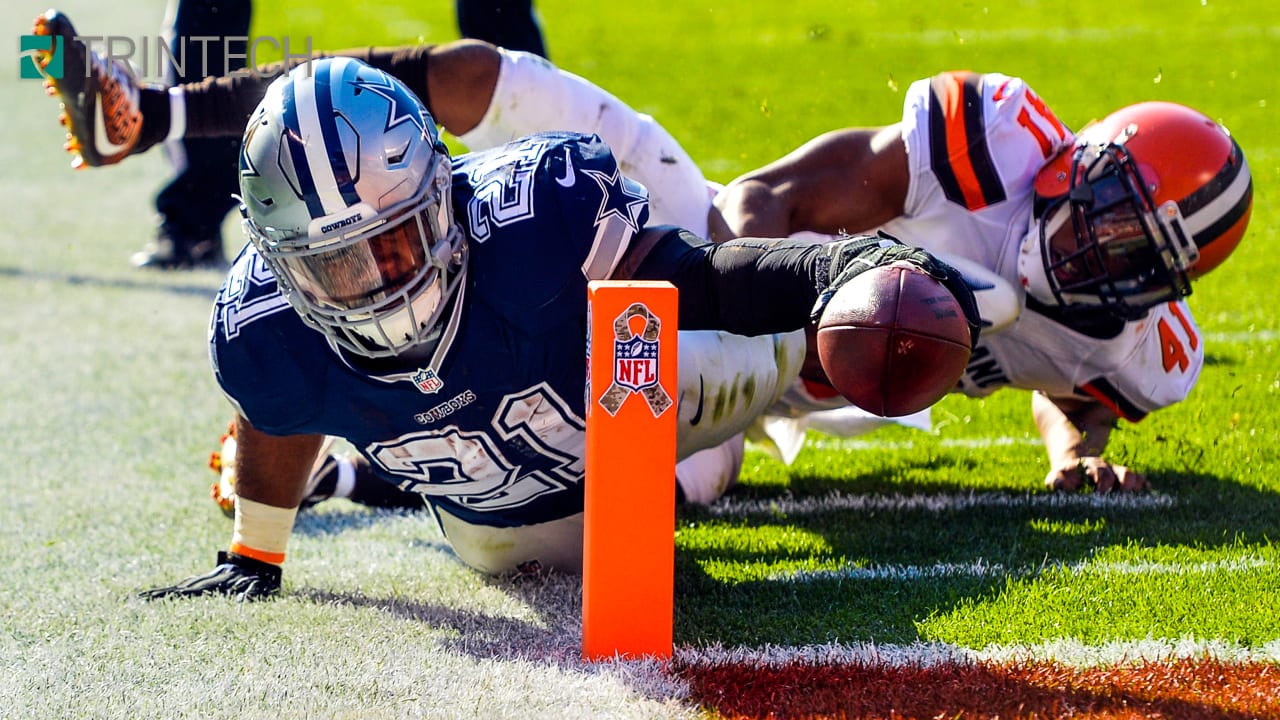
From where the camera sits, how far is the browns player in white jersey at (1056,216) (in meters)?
3.07

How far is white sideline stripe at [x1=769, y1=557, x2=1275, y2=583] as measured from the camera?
8.39 ft

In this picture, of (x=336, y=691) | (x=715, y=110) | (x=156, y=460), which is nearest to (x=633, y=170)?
(x=156, y=460)

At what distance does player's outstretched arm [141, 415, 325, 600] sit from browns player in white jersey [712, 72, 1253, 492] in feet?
3.51

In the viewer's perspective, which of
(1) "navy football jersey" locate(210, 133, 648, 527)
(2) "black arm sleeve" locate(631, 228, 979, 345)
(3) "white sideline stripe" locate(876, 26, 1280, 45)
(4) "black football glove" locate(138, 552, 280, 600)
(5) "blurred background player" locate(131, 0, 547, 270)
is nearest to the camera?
(2) "black arm sleeve" locate(631, 228, 979, 345)

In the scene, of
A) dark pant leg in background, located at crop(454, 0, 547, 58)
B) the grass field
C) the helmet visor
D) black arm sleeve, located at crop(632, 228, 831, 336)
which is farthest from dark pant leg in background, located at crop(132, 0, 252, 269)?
black arm sleeve, located at crop(632, 228, 831, 336)

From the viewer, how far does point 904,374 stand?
1981 mm

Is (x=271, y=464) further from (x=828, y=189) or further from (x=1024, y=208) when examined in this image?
(x=1024, y=208)

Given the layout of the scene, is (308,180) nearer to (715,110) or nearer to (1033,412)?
(1033,412)

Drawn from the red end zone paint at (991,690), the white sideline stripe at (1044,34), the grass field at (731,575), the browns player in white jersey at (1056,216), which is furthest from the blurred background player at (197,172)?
the white sideline stripe at (1044,34)

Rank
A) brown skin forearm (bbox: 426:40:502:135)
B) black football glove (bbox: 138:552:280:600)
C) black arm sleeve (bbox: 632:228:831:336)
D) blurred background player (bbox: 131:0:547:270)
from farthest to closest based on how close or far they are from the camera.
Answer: blurred background player (bbox: 131:0:547:270) → brown skin forearm (bbox: 426:40:502:135) → black football glove (bbox: 138:552:280:600) → black arm sleeve (bbox: 632:228:831:336)

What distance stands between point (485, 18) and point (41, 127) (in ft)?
16.7

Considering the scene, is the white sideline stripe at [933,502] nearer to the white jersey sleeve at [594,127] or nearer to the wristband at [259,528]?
the white jersey sleeve at [594,127]

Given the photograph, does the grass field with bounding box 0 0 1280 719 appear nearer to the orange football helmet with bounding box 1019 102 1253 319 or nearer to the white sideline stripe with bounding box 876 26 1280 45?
the orange football helmet with bounding box 1019 102 1253 319

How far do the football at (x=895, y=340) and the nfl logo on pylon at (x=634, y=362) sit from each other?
0.87ft
